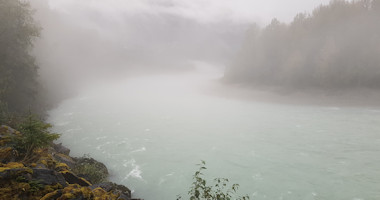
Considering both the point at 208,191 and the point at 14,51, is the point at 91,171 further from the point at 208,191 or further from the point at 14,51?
the point at 14,51

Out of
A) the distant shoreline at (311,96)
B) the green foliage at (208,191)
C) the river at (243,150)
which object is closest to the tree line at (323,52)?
the distant shoreline at (311,96)

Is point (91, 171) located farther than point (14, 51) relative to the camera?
No

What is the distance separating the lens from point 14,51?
32281 millimetres

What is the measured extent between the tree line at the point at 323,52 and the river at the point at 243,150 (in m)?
27.4

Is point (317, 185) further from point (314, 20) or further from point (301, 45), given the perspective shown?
point (314, 20)

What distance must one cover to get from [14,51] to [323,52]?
8736 centimetres

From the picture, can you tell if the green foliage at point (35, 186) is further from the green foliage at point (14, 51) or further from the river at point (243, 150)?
the green foliage at point (14, 51)

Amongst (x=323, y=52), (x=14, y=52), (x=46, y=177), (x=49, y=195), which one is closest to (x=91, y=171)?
(x=46, y=177)

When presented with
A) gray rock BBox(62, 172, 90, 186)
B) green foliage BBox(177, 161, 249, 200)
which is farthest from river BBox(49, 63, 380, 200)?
gray rock BBox(62, 172, 90, 186)

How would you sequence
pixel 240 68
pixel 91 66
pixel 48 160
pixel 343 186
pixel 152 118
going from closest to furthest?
pixel 48 160 < pixel 343 186 < pixel 152 118 < pixel 240 68 < pixel 91 66

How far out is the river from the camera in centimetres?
2097

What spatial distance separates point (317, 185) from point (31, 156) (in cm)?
2204

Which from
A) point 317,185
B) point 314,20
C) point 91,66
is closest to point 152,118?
point 317,185

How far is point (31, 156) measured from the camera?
14477mm
